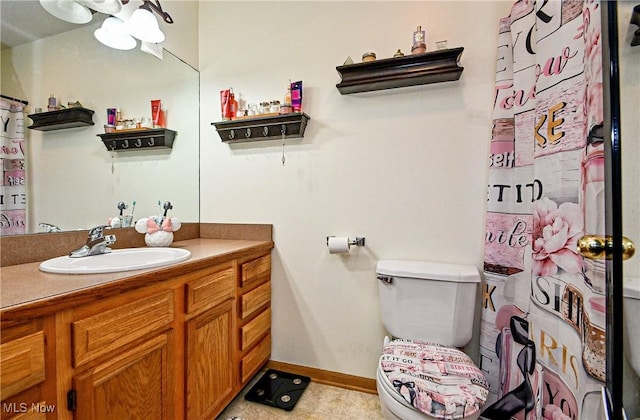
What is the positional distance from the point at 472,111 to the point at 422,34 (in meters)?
0.47

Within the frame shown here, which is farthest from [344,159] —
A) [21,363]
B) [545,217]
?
[21,363]

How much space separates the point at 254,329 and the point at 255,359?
0.18m

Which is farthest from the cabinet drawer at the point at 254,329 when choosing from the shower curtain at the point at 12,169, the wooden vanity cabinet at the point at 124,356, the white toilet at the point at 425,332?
the shower curtain at the point at 12,169

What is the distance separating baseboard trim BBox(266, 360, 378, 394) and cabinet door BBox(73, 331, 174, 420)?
85 centimetres

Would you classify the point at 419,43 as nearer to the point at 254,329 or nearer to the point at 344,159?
the point at 344,159

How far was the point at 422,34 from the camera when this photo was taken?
1.39 m

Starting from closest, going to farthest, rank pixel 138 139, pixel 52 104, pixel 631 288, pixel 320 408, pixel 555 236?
pixel 631 288 < pixel 555 236 < pixel 52 104 < pixel 320 408 < pixel 138 139

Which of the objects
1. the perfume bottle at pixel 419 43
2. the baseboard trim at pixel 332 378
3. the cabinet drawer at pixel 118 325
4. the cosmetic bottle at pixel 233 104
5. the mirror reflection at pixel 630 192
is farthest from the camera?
the cosmetic bottle at pixel 233 104

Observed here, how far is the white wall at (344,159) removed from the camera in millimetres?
1423

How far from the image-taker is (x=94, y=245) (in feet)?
3.80

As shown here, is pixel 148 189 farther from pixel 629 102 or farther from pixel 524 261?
pixel 629 102

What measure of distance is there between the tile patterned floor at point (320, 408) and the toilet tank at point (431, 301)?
0.46 m

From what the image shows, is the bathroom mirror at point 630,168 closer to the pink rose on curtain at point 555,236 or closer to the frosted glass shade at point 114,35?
the pink rose on curtain at point 555,236

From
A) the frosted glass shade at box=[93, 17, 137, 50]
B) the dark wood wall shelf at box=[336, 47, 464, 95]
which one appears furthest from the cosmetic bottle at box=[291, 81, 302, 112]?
the frosted glass shade at box=[93, 17, 137, 50]
